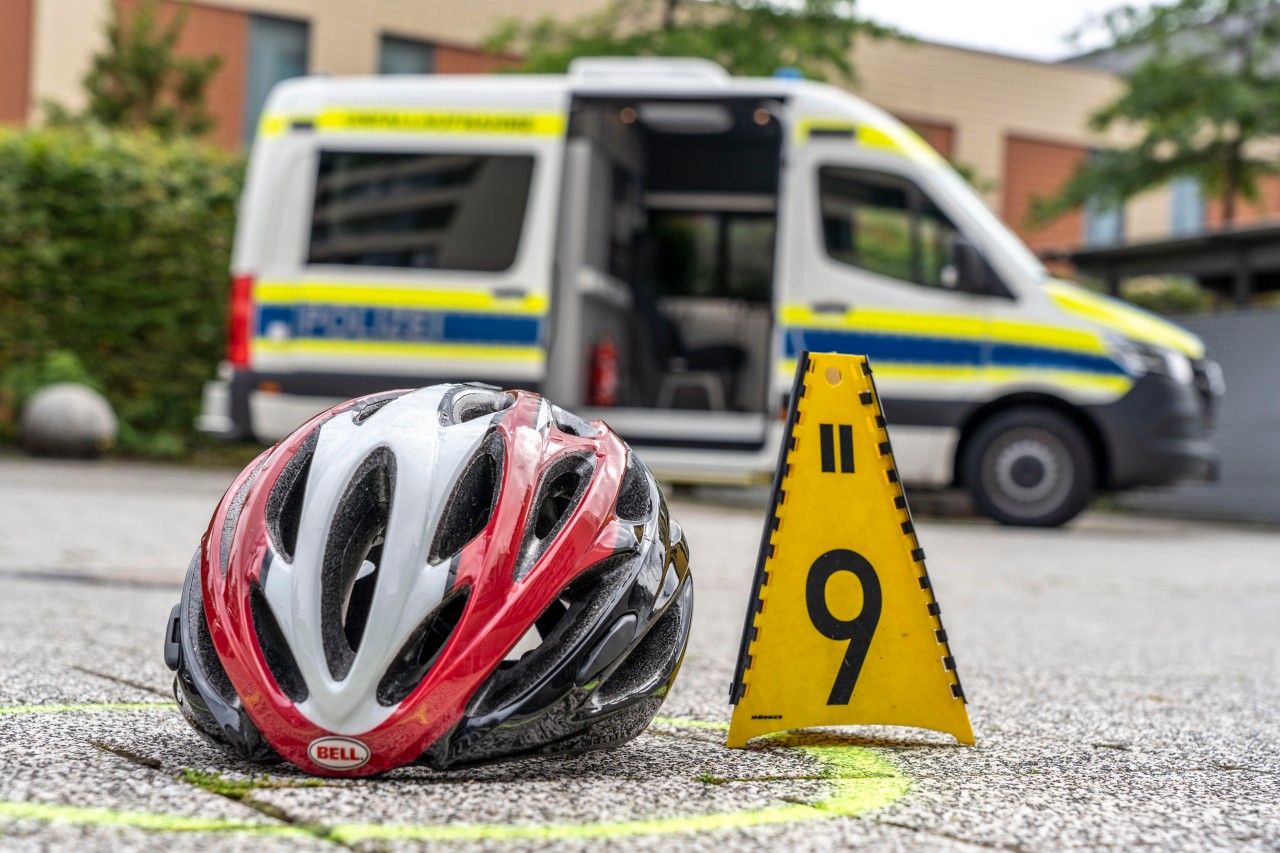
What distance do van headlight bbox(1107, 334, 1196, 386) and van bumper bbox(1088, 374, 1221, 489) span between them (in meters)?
0.05

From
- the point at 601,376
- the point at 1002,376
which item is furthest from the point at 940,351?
the point at 601,376

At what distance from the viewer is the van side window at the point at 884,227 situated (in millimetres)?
10281

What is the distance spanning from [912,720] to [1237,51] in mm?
19225

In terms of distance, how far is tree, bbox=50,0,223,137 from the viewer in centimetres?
2166

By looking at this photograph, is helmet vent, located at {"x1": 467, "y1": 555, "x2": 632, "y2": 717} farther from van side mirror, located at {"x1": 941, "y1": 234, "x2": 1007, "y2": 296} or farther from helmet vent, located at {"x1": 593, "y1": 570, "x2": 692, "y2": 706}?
van side mirror, located at {"x1": 941, "y1": 234, "x2": 1007, "y2": 296}

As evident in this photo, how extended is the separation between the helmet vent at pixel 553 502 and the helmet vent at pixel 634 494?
8 centimetres

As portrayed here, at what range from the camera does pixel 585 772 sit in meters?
2.59

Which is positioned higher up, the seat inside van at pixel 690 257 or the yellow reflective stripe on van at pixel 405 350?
the seat inside van at pixel 690 257

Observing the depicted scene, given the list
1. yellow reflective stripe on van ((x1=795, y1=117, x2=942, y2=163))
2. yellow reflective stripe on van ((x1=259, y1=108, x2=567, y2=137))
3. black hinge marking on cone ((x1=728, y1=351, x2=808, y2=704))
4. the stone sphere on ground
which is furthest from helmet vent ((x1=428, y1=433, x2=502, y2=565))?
the stone sphere on ground

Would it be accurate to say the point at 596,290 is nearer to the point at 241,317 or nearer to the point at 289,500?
the point at 241,317

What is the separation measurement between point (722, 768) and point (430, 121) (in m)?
8.35

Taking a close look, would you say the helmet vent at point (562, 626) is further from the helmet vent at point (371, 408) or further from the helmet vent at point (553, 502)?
the helmet vent at point (371, 408)

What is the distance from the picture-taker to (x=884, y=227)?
10.4 metres

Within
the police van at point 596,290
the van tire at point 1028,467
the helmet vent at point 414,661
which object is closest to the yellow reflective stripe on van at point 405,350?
the police van at point 596,290
